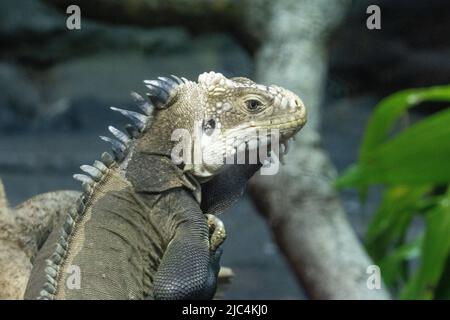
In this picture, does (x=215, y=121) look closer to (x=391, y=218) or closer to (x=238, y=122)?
(x=238, y=122)

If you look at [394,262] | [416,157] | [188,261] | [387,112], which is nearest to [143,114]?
[188,261]

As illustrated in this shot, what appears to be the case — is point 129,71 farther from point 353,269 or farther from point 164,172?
point 164,172

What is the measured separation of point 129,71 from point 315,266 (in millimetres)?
2261

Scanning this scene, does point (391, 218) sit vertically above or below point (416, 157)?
below

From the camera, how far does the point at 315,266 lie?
2514 mm

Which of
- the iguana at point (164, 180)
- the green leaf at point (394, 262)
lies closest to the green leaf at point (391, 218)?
the green leaf at point (394, 262)

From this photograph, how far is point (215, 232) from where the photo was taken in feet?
4.32

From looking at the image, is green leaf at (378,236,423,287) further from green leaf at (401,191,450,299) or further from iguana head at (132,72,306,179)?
iguana head at (132,72,306,179)

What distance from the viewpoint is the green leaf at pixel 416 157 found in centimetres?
271

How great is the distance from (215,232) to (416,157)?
5.10ft

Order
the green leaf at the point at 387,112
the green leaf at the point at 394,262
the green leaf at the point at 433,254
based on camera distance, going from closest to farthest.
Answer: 1. the green leaf at the point at 433,254
2. the green leaf at the point at 387,112
3. the green leaf at the point at 394,262

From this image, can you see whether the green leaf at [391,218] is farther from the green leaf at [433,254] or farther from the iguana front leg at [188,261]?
the iguana front leg at [188,261]

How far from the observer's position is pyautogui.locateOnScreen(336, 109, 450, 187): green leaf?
107 inches
